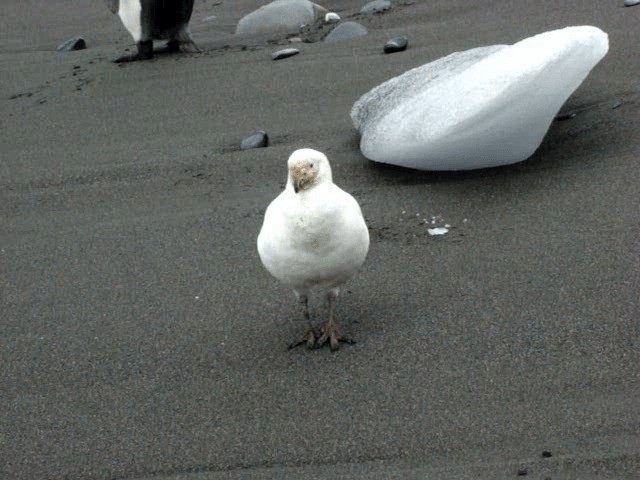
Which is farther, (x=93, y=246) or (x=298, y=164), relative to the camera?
(x=93, y=246)

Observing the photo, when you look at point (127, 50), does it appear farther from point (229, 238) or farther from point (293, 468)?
point (293, 468)

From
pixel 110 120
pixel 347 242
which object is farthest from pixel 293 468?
pixel 110 120

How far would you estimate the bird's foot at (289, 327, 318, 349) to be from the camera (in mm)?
3664

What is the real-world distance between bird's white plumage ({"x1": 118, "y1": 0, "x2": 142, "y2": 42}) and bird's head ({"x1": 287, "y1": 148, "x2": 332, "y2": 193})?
4.56 metres

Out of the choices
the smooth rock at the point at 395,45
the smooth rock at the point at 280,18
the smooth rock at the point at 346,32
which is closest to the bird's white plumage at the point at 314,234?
the smooth rock at the point at 395,45

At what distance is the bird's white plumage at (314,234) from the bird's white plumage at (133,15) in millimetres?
4469

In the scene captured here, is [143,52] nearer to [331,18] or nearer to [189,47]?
[189,47]

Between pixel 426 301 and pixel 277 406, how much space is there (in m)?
0.86

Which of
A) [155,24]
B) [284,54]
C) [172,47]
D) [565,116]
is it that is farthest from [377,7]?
[565,116]

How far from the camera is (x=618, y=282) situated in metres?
3.75

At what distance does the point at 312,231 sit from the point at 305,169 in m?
0.22

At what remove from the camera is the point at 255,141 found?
550cm

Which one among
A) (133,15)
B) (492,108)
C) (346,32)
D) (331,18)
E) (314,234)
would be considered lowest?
(331,18)

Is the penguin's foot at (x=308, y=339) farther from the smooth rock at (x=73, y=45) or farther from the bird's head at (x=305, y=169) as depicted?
the smooth rock at (x=73, y=45)
